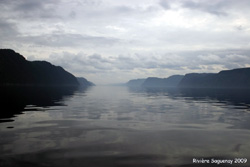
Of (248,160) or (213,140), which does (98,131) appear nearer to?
(213,140)

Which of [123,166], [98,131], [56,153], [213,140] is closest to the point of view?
[123,166]

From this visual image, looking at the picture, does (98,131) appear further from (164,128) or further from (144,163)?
(144,163)

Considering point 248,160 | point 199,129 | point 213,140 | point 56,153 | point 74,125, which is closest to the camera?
point 248,160

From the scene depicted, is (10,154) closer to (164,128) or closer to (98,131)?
(98,131)

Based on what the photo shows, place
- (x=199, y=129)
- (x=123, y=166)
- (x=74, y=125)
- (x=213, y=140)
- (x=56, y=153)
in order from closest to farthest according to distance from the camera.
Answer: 1. (x=123, y=166)
2. (x=56, y=153)
3. (x=213, y=140)
4. (x=199, y=129)
5. (x=74, y=125)

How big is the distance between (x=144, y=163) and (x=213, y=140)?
24.3 feet

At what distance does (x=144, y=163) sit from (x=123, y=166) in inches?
47.3

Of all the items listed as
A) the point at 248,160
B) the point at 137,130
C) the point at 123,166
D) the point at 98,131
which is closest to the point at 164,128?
the point at 137,130

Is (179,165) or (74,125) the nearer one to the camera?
(179,165)

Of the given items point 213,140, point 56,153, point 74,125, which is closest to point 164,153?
point 213,140

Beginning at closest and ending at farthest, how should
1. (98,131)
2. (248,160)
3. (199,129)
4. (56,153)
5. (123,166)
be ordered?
(123,166) → (248,160) → (56,153) → (98,131) → (199,129)

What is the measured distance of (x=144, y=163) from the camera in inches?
406

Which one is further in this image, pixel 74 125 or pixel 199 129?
pixel 74 125

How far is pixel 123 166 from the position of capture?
9859mm
